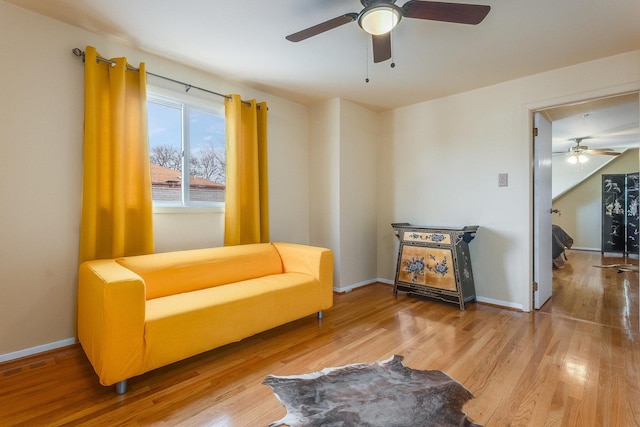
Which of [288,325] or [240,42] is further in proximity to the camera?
[288,325]

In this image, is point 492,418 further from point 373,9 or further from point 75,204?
point 75,204

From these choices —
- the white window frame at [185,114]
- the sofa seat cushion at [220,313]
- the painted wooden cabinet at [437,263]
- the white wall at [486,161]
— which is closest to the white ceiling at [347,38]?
the white wall at [486,161]

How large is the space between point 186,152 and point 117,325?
177cm

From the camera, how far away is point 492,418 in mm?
1518

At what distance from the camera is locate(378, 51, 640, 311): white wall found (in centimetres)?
285

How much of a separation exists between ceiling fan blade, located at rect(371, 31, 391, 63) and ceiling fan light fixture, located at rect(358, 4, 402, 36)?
0.09 meters

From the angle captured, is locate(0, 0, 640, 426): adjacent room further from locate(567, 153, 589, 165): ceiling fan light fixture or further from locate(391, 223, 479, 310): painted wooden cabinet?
locate(567, 153, 589, 165): ceiling fan light fixture

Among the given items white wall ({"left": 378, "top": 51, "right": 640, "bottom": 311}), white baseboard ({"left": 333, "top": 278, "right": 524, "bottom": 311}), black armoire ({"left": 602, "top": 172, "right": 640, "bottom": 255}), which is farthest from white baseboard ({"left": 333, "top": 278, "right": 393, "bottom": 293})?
black armoire ({"left": 602, "top": 172, "right": 640, "bottom": 255})

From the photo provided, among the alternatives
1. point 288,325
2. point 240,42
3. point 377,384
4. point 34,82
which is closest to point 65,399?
point 288,325

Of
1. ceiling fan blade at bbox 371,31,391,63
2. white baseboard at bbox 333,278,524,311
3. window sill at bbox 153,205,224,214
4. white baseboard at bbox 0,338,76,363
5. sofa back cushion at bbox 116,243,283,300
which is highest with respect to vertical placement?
ceiling fan blade at bbox 371,31,391,63

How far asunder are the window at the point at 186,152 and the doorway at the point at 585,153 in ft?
10.7

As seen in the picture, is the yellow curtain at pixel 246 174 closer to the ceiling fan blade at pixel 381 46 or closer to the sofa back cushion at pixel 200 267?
the sofa back cushion at pixel 200 267

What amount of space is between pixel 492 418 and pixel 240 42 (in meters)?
2.94

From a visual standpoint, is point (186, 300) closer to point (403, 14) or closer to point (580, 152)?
point (403, 14)
